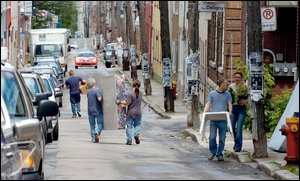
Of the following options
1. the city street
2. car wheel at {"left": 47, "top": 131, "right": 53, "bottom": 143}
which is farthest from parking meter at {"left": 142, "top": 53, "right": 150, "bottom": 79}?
car wheel at {"left": 47, "top": 131, "right": 53, "bottom": 143}

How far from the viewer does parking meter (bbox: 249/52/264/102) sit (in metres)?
18.6

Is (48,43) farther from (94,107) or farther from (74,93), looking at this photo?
(94,107)

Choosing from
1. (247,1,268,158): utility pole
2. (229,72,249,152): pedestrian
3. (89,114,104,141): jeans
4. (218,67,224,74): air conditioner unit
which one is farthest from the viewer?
(218,67,224,74): air conditioner unit

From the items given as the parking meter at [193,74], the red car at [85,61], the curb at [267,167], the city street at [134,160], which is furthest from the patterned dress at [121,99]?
the red car at [85,61]

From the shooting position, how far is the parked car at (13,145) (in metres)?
9.88

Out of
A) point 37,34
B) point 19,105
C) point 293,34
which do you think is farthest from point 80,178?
point 37,34

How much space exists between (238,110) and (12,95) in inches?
350

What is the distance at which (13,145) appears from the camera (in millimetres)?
10180

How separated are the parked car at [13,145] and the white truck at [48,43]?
55.6m

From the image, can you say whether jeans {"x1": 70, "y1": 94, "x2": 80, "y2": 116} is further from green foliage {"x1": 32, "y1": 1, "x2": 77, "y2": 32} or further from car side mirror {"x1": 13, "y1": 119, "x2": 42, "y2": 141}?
green foliage {"x1": 32, "y1": 1, "x2": 77, "y2": 32}

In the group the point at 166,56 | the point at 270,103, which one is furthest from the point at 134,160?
the point at 166,56

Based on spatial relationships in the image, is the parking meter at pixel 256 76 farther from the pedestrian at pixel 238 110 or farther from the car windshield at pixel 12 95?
the car windshield at pixel 12 95

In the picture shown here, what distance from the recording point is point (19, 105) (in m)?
12.1

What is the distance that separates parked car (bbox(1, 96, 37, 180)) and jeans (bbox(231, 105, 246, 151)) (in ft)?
30.5
